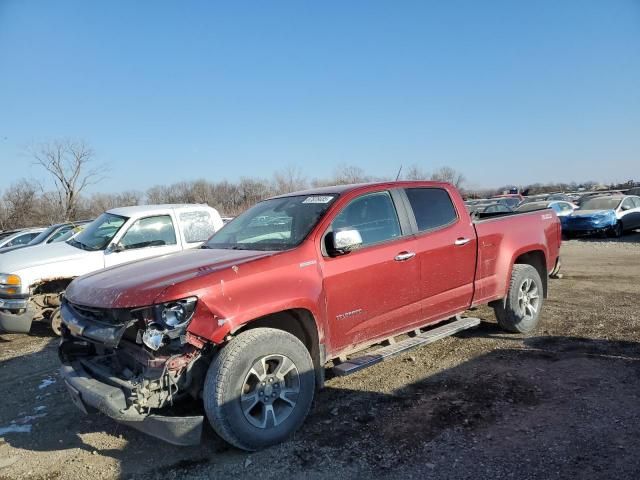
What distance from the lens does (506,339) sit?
5844 millimetres

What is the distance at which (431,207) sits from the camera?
5.05m

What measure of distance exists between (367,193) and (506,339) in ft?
8.98

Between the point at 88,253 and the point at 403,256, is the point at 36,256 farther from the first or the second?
the point at 403,256

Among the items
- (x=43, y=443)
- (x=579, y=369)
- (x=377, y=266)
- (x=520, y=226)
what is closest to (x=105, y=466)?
(x=43, y=443)

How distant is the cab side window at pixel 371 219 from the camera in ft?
14.2

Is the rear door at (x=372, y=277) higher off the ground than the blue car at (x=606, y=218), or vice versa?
the rear door at (x=372, y=277)

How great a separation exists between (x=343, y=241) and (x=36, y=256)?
5.64 metres

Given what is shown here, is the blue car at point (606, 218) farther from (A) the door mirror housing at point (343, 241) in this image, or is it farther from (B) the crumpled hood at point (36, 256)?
(B) the crumpled hood at point (36, 256)

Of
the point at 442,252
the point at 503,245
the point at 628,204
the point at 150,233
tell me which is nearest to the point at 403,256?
the point at 442,252

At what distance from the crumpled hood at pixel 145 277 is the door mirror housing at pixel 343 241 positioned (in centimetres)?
51

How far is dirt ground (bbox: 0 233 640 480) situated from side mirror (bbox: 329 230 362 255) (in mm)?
1382

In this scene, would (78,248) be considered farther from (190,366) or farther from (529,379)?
Answer: (529,379)

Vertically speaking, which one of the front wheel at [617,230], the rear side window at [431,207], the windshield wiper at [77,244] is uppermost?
the rear side window at [431,207]

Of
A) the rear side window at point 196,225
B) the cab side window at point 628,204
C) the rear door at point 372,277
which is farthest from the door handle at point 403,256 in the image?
the cab side window at point 628,204
